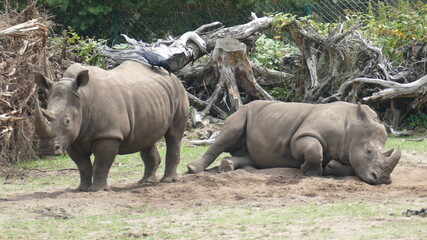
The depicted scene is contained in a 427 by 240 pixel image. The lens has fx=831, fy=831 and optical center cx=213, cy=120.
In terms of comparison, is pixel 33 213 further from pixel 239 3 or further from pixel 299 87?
pixel 239 3

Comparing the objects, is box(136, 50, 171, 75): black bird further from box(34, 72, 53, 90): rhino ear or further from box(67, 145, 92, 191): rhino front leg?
box(34, 72, 53, 90): rhino ear

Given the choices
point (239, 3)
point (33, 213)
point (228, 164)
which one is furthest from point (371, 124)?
point (239, 3)

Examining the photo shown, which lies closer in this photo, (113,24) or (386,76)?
(386,76)

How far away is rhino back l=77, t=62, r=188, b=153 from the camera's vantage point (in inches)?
345

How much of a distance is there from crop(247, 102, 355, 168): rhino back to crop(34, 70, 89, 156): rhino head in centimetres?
272

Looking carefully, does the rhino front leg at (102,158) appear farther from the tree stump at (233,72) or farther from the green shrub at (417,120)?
the green shrub at (417,120)

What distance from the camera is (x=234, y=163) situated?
34.1 feet

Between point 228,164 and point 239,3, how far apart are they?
8.70 meters

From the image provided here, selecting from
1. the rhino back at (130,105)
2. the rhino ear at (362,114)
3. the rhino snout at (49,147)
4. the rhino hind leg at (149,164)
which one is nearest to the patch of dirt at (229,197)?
the rhino hind leg at (149,164)

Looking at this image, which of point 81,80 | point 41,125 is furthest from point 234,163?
point 41,125

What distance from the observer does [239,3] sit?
18422 mm

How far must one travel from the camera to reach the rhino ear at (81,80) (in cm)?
860

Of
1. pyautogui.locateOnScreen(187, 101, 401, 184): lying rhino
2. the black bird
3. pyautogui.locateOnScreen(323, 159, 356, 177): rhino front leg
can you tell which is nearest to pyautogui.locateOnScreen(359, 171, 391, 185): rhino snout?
pyautogui.locateOnScreen(187, 101, 401, 184): lying rhino

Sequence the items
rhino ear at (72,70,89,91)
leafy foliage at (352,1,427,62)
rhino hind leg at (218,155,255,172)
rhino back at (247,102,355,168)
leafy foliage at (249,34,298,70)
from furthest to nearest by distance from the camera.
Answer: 1. leafy foliage at (249,34,298,70)
2. leafy foliage at (352,1,427,62)
3. rhino hind leg at (218,155,255,172)
4. rhino back at (247,102,355,168)
5. rhino ear at (72,70,89,91)
